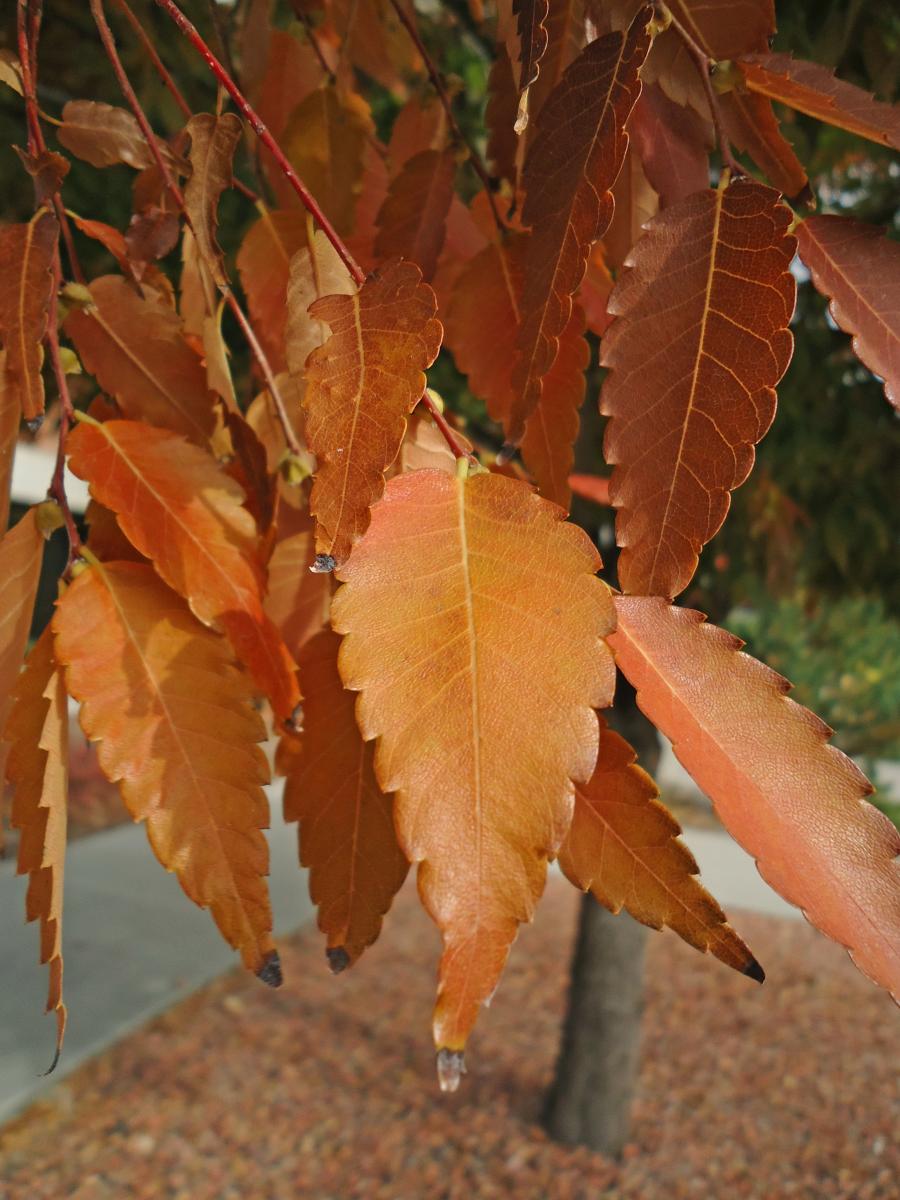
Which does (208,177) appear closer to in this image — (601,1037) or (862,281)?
(862,281)

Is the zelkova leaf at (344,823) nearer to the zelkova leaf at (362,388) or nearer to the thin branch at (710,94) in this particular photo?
the zelkova leaf at (362,388)

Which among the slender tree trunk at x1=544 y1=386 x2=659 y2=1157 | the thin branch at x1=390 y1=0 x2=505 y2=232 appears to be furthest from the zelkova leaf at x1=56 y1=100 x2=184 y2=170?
the slender tree trunk at x1=544 y1=386 x2=659 y2=1157

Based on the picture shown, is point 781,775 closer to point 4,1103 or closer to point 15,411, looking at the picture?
point 15,411

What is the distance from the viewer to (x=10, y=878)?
13.1 ft

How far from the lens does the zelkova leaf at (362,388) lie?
0.31 m

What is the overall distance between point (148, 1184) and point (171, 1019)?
76 cm

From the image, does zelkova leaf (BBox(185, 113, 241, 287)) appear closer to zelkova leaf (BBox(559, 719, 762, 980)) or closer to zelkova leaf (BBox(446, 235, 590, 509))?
zelkova leaf (BBox(446, 235, 590, 509))

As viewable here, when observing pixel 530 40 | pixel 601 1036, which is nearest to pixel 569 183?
pixel 530 40

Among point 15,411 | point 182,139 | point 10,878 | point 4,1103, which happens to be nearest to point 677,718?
point 15,411

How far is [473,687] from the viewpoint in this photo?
0.99 ft

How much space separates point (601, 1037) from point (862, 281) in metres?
2.35

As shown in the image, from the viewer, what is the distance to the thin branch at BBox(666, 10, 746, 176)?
0.38 m

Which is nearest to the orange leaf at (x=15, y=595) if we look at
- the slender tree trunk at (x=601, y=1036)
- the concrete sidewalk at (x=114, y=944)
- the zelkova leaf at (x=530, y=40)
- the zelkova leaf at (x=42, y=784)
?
the zelkova leaf at (x=42, y=784)

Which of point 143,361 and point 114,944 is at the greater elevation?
point 143,361
